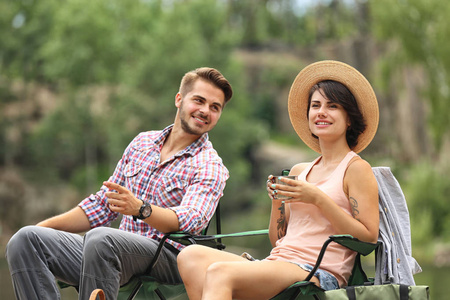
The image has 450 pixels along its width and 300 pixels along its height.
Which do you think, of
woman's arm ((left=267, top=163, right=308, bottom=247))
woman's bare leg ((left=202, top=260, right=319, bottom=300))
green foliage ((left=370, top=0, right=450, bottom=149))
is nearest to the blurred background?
green foliage ((left=370, top=0, right=450, bottom=149))

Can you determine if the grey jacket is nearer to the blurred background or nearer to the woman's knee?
the woman's knee

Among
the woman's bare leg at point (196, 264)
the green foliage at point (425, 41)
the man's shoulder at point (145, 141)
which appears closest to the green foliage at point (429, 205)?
the green foliage at point (425, 41)

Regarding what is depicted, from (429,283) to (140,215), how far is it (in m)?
7.80

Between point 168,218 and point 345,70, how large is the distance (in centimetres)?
96

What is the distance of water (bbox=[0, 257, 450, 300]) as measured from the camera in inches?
346

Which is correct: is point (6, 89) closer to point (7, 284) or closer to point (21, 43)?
point (21, 43)

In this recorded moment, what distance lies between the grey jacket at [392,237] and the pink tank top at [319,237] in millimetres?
124

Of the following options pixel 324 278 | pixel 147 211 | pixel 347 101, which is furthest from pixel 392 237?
pixel 147 211

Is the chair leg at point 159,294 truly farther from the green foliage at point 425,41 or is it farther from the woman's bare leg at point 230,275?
the green foliage at point 425,41

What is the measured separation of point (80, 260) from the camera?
3193 mm

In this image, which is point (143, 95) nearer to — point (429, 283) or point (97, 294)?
point (429, 283)

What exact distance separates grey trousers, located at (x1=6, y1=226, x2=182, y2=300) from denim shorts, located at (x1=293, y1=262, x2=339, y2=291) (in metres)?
0.72

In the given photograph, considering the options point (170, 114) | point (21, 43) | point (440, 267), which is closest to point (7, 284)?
point (440, 267)

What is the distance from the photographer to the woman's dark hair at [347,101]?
9.70 ft
